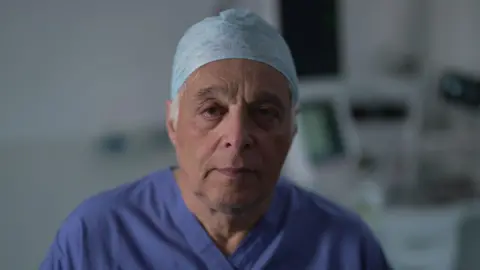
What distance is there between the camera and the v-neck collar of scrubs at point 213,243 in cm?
111

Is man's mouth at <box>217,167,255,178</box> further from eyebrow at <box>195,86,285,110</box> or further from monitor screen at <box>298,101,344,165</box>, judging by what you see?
monitor screen at <box>298,101,344,165</box>

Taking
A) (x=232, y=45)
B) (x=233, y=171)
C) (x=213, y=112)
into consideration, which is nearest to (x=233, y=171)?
→ (x=233, y=171)

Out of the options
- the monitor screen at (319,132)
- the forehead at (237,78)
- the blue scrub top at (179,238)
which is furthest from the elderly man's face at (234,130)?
the monitor screen at (319,132)

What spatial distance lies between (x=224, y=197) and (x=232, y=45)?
26 cm

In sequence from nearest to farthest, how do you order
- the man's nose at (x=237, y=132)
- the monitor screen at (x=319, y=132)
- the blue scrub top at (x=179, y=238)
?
the man's nose at (x=237, y=132), the blue scrub top at (x=179, y=238), the monitor screen at (x=319, y=132)

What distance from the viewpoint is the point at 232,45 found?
1.04 meters

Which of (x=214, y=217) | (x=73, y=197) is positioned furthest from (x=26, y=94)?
(x=214, y=217)

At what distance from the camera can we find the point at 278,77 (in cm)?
106

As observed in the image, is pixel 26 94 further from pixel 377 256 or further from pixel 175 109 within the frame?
pixel 377 256

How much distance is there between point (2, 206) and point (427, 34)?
6.21 feet

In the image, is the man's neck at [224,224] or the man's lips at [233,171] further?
the man's neck at [224,224]

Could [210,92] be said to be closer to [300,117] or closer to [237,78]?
[237,78]

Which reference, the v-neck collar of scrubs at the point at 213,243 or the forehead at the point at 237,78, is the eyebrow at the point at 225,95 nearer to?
the forehead at the point at 237,78

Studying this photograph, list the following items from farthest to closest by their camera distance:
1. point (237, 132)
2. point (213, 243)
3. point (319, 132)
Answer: point (319, 132)
point (213, 243)
point (237, 132)
